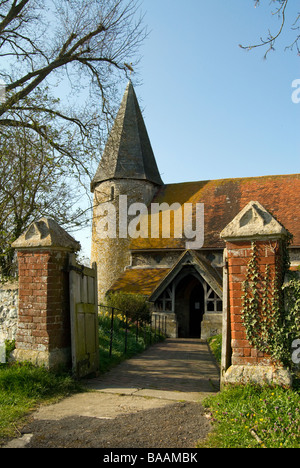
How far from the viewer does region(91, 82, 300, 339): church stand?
18.6 meters

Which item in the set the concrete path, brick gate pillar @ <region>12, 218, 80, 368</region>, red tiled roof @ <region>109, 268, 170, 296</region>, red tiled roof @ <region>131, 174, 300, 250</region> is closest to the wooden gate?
brick gate pillar @ <region>12, 218, 80, 368</region>

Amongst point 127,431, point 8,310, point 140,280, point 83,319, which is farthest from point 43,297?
point 140,280

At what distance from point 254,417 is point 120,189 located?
22.4 metres

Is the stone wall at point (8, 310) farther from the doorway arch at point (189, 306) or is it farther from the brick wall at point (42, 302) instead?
the doorway arch at point (189, 306)

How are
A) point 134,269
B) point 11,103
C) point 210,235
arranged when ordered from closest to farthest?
point 11,103
point 210,235
point 134,269

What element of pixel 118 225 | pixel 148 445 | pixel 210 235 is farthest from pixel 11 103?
pixel 118 225

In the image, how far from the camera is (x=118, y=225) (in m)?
25.0

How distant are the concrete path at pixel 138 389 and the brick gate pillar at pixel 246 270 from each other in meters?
0.83

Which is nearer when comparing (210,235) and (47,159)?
(47,159)

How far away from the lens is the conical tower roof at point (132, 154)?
25.8 metres

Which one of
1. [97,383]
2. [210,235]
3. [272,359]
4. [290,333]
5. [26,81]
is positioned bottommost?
[97,383]
